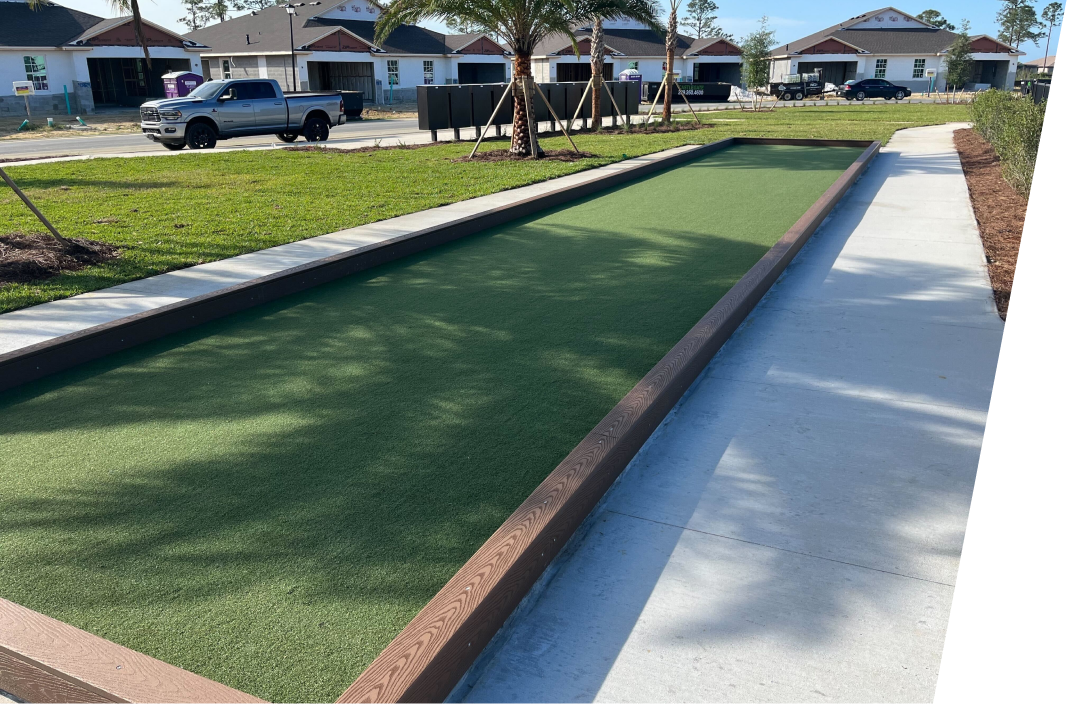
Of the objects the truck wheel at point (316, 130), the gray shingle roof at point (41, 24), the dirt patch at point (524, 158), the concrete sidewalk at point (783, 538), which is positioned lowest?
the concrete sidewalk at point (783, 538)

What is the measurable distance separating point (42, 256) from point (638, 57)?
188 ft

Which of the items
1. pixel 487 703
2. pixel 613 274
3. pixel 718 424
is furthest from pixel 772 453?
pixel 613 274

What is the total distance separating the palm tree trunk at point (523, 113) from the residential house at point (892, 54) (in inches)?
2132

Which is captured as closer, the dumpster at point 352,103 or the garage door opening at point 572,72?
the dumpster at point 352,103

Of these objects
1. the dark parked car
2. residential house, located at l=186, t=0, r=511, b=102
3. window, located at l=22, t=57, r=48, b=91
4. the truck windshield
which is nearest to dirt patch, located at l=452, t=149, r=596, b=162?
the truck windshield

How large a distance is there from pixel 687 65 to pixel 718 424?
6423 centimetres

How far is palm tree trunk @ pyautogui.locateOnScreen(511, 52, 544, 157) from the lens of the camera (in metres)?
15.7

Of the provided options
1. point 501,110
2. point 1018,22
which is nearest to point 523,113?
point 501,110

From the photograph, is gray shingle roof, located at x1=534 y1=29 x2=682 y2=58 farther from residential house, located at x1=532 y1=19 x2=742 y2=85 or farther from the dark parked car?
the dark parked car

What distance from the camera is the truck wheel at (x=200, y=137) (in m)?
19.3

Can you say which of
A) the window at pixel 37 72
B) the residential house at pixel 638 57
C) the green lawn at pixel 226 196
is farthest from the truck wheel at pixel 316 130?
the residential house at pixel 638 57

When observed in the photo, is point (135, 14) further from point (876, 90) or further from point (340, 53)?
point (876, 90)

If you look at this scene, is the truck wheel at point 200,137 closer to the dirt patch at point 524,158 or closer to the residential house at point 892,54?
the dirt patch at point 524,158

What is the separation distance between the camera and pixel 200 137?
19.5 metres
